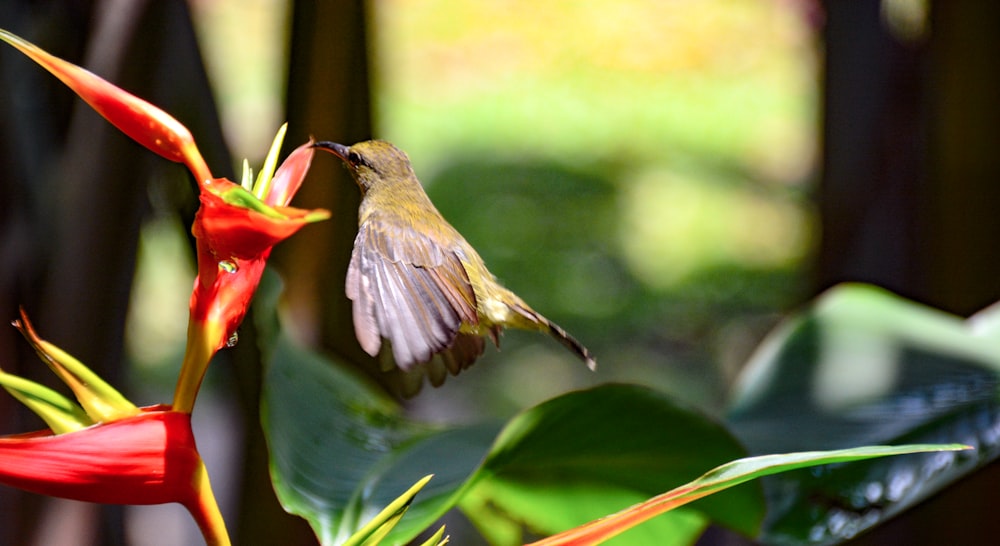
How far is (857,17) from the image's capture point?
52.9 inches

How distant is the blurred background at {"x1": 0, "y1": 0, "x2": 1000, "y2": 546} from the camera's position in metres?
0.94

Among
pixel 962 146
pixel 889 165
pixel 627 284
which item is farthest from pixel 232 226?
pixel 627 284

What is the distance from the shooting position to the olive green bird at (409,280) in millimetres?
387

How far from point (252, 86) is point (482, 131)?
0.86 meters

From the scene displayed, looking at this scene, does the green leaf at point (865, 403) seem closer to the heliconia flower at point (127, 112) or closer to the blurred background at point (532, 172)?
the blurred background at point (532, 172)

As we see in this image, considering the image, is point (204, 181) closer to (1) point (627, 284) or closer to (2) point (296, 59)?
(2) point (296, 59)

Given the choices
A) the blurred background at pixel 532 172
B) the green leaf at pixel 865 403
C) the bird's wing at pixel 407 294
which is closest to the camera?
the bird's wing at pixel 407 294

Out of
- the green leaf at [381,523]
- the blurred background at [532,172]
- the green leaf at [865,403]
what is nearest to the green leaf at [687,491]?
the green leaf at [381,523]

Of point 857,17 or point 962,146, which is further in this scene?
point 857,17

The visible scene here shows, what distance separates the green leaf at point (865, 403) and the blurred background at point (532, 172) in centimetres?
26

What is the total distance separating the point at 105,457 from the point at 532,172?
2974 millimetres

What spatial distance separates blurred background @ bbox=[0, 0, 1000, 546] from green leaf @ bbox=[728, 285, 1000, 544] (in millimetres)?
262

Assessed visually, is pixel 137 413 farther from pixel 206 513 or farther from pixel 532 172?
pixel 532 172

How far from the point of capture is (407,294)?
1.42 feet
